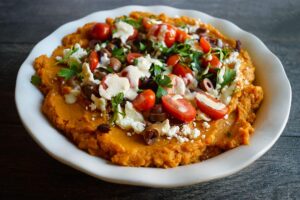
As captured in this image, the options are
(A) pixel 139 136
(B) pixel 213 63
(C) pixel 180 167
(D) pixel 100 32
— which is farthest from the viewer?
(D) pixel 100 32

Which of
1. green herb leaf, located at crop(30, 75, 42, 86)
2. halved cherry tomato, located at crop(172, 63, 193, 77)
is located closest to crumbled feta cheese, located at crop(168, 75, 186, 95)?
halved cherry tomato, located at crop(172, 63, 193, 77)

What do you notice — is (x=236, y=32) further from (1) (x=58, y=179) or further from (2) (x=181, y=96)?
(1) (x=58, y=179)

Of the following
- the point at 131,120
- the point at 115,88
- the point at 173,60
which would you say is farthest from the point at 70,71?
the point at 173,60

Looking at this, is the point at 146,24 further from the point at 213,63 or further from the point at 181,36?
the point at 213,63

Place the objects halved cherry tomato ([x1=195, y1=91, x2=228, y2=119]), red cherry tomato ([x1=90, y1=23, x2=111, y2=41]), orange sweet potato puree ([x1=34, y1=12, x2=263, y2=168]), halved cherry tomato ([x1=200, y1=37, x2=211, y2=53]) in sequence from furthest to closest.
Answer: red cherry tomato ([x1=90, y1=23, x2=111, y2=41]) < halved cherry tomato ([x1=200, y1=37, x2=211, y2=53]) < halved cherry tomato ([x1=195, y1=91, x2=228, y2=119]) < orange sweet potato puree ([x1=34, y1=12, x2=263, y2=168])

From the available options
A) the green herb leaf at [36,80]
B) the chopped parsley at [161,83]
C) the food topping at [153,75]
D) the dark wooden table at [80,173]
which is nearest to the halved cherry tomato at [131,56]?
the food topping at [153,75]

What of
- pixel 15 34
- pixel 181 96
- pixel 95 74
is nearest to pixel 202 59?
pixel 181 96

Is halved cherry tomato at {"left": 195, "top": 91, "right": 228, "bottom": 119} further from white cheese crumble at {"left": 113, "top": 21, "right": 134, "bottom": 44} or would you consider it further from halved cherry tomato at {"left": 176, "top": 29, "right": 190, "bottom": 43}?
white cheese crumble at {"left": 113, "top": 21, "right": 134, "bottom": 44}
